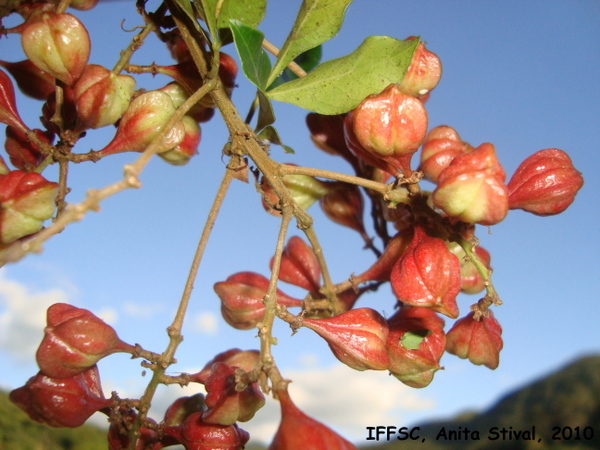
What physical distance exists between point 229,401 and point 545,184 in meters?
0.65

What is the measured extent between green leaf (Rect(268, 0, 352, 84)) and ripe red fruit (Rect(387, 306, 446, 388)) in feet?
1.75

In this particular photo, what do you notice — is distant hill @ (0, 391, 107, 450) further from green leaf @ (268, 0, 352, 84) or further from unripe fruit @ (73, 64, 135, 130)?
green leaf @ (268, 0, 352, 84)

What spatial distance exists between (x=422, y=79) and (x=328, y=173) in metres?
0.30

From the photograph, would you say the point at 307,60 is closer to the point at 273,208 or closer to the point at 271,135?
the point at 271,135

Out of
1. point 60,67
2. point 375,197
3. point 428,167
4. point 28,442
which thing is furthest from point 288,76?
point 28,442

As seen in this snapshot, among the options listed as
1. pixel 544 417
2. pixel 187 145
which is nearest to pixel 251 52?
pixel 187 145

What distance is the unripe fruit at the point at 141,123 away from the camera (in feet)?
3.27

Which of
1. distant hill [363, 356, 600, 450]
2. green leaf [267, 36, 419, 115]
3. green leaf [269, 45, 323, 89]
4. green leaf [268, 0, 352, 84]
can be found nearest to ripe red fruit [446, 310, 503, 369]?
green leaf [267, 36, 419, 115]

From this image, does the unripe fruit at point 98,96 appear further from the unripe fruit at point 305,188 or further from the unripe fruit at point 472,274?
the unripe fruit at point 472,274

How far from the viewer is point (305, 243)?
140cm

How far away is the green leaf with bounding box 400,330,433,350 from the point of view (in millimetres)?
969

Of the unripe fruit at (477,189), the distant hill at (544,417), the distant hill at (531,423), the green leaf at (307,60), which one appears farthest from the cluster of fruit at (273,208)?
the distant hill at (544,417)

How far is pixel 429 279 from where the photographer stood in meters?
0.87

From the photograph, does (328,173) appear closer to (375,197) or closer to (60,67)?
(375,197)
